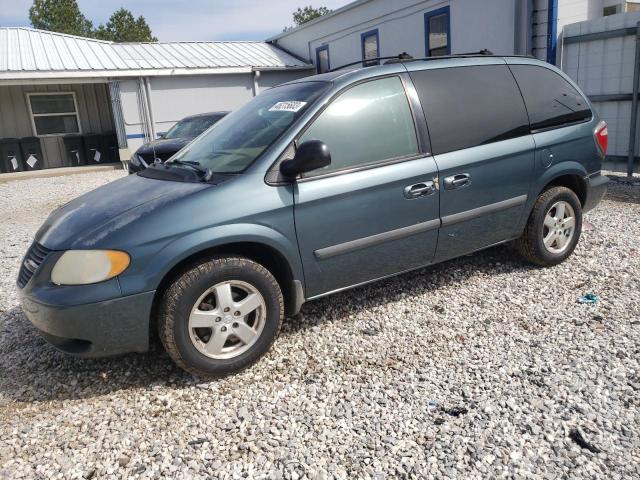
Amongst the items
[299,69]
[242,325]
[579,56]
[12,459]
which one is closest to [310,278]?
[242,325]

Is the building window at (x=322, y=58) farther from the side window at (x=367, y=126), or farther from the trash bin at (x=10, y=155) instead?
the side window at (x=367, y=126)

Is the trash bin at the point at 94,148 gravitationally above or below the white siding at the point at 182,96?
below

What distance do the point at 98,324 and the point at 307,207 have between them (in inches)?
54.3

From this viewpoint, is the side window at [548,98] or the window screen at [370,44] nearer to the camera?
the side window at [548,98]

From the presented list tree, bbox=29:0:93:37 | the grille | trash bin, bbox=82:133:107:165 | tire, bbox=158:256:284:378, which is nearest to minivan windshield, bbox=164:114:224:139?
the grille

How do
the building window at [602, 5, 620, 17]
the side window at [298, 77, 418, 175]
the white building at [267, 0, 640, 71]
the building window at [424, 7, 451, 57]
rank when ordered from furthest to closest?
the building window at [424, 7, 451, 57] → the building window at [602, 5, 620, 17] → the white building at [267, 0, 640, 71] → the side window at [298, 77, 418, 175]

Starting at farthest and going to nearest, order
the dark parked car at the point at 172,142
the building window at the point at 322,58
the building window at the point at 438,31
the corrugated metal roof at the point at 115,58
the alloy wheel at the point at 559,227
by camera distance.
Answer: the building window at the point at 322,58
the corrugated metal roof at the point at 115,58
the building window at the point at 438,31
the dark parked car at the point at 172,142
the alloy wheel at the point at 559,227

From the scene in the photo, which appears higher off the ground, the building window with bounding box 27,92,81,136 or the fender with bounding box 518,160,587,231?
the building window with bounding box 27,92,81,136

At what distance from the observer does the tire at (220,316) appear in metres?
2.92

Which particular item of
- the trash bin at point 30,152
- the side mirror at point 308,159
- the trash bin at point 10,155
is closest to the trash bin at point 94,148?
the trash bin at point 30,152

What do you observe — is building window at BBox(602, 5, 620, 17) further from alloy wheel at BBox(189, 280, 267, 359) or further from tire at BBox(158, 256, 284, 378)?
alloy wheel at BBox(189, 280, 267, 359)

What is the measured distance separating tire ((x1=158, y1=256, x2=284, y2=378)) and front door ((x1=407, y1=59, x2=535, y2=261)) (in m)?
1.47

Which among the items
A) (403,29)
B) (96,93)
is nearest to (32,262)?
(403,29)

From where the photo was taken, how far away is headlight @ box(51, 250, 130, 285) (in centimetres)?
279
